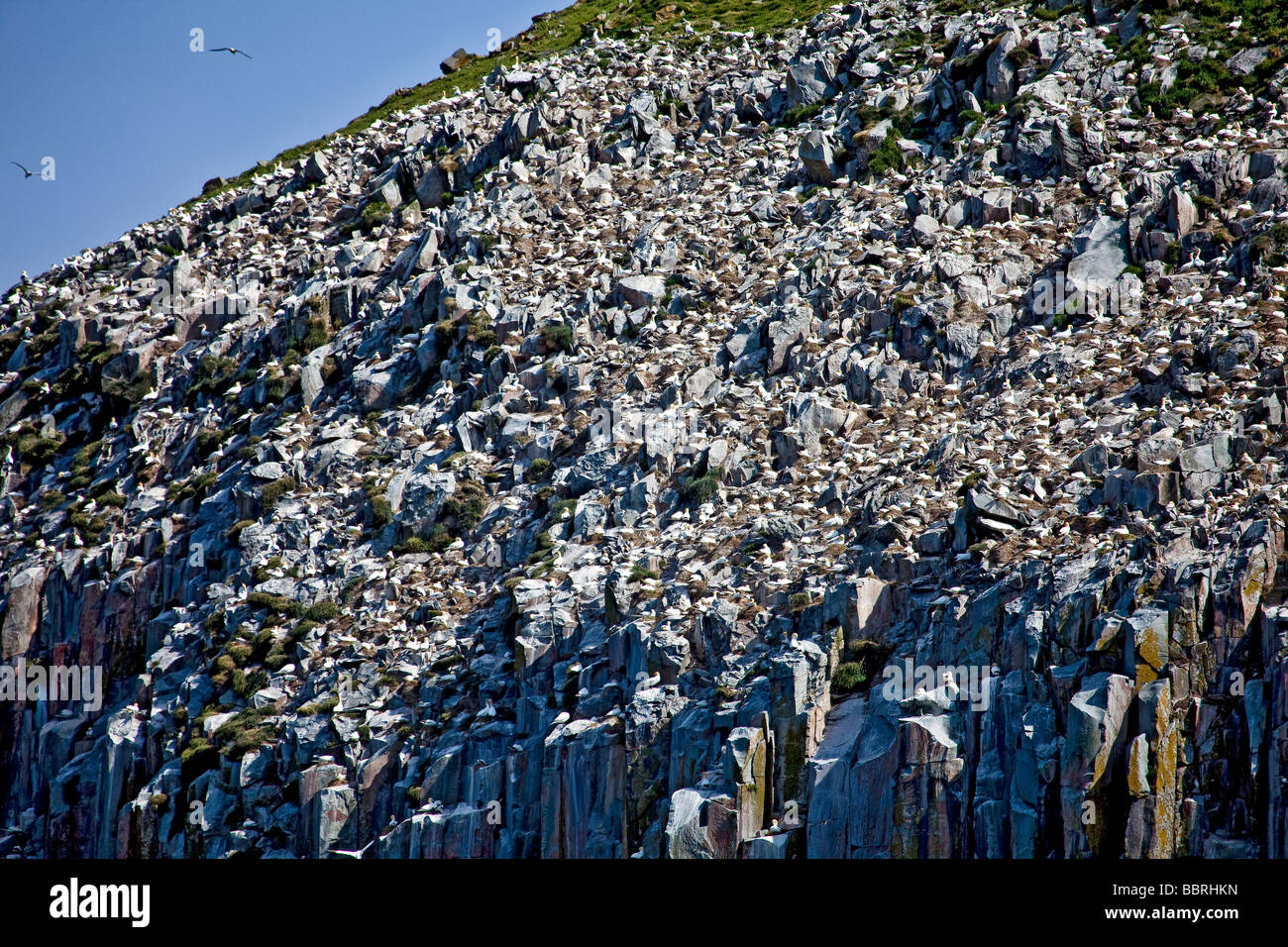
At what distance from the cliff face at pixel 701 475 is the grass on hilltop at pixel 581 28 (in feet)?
17.4

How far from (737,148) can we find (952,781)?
3348 cm

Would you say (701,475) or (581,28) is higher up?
(581,28)

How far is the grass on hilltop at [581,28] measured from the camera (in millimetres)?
59688

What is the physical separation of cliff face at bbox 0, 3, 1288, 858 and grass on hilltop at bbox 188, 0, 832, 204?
5294 mm

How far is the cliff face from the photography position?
24625mm

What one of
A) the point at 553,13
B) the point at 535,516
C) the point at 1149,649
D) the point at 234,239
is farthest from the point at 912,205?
the point at 553,13

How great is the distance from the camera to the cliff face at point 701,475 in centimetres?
2462

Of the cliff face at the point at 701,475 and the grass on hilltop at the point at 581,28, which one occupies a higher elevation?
the grass on hilltop at the point at 581,28

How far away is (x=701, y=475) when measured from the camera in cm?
3391

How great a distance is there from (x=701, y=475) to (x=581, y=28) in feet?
131

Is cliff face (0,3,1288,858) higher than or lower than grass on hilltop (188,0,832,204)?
lower

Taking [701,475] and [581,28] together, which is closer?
[701,475]

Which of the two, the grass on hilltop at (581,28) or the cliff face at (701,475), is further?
the grass on hilltop at (581,28)
